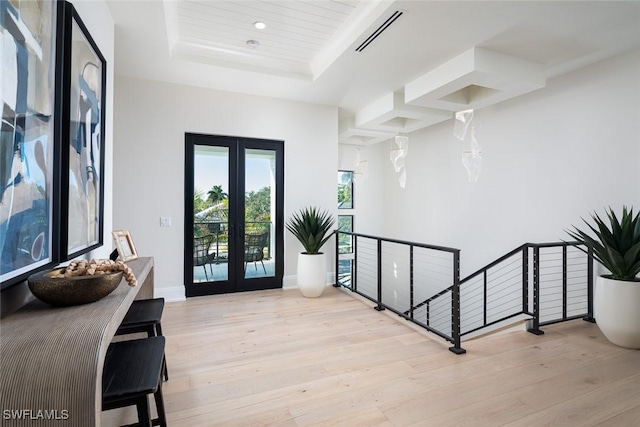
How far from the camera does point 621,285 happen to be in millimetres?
2770

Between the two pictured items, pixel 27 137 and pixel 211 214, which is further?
pixel 211 214

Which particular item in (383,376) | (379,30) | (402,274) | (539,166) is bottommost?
(402,274)

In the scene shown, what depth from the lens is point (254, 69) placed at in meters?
3.94

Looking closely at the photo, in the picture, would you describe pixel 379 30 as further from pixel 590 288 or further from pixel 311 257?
pixel 590 288

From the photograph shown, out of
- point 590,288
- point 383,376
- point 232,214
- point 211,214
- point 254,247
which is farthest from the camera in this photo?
point 254,247

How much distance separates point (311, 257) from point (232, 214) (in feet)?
4.37

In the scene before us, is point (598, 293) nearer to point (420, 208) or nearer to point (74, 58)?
point (420, 208)

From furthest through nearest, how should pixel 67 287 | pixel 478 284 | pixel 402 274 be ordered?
1. pixel 402 274
2. pixel 478 284
3. pixel 67 287

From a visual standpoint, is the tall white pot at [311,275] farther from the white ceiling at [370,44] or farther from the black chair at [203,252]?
the white ceiling at [370,44]

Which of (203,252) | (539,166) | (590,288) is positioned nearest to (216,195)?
(203,252)

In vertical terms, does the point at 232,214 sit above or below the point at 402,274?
above

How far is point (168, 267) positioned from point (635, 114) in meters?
5.74

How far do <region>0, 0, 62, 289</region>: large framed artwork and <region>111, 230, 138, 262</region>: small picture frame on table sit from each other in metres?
0.85

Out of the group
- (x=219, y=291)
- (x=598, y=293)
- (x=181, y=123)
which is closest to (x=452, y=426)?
(x=598, y=293)
